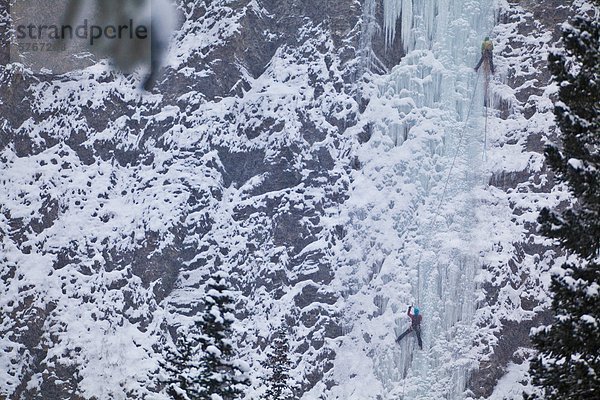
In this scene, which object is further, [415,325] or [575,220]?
[415,325]

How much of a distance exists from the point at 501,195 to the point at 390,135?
4087mm

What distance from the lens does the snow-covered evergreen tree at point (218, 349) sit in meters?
9.83

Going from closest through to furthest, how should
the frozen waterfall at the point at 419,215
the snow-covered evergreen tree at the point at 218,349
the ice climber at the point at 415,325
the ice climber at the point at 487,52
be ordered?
the snow-covered evergreen tree at the point at 218,349 < the frozen waterfall at the point at 419,215 < the ice climber at the point at 415,325 < the ice climber at the point at 487,52

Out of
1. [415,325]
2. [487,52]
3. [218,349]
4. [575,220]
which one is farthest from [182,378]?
[487,52]

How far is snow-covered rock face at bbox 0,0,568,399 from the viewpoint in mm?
25375

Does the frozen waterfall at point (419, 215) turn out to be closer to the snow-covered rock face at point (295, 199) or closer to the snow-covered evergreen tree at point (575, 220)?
the snow-covered rock face at point (295, 199)

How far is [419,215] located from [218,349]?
17885 millimetres

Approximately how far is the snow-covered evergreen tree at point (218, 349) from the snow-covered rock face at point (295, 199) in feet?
43.2

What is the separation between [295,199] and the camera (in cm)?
2802

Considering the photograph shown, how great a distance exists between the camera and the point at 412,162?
28.0m

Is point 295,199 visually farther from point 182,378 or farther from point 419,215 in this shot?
point 182,378

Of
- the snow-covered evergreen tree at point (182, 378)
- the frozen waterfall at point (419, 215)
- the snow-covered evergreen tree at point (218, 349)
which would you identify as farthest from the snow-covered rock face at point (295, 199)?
the snow-covered evergreen tree at point (218, 349)

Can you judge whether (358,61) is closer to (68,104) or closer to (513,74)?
(513,74)

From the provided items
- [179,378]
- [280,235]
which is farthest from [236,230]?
[179,378]
